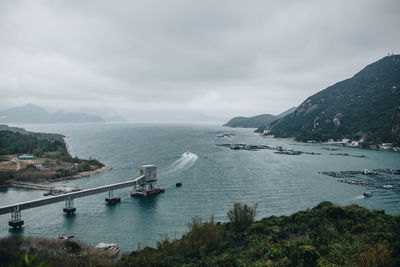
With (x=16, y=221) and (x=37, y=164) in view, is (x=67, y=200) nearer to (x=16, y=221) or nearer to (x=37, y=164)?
(x=16, y=221)

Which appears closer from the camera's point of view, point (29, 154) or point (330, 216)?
point (330, 216)

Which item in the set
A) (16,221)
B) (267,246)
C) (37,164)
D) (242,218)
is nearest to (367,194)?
(242,218)

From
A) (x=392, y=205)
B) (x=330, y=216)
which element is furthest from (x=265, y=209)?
(x=392, y=205)

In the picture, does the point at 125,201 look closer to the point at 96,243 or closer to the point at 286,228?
the point at 96,243

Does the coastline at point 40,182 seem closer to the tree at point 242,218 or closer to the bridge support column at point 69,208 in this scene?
the bridge support column at point 69,208

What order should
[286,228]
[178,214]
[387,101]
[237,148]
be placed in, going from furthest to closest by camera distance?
[387,101] → [237,148] → [178,214] → [286,228]

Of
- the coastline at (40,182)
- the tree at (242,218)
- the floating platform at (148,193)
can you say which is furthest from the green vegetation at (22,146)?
the tree at (242,218)
